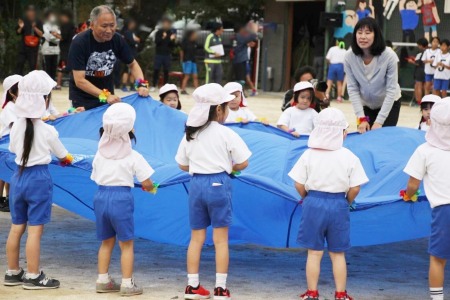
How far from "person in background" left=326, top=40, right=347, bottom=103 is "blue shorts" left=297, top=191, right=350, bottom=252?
16.1 metres

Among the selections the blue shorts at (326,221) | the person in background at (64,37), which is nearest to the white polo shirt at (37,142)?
the blue shorts at (326,221)

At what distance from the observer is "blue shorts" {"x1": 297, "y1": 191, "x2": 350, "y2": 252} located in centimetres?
543

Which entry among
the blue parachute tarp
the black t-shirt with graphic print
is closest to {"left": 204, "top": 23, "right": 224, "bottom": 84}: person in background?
the black t-shirt with graphic print

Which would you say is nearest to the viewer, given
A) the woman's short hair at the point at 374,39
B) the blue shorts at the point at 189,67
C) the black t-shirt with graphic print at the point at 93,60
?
the woman's short hair at the point at 374,39

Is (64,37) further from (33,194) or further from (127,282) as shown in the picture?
(127,282)

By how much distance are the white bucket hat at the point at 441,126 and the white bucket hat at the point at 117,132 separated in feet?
5.75

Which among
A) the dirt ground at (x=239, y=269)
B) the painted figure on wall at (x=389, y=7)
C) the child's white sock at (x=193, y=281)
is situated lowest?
the dirt ground at (x=239, y=269)

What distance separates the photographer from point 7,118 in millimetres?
7184

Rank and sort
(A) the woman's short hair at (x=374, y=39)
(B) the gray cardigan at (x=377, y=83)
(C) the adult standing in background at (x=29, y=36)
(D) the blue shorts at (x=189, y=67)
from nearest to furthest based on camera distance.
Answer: (A) the woman's short hair at (x=374, y=39) < (B) the gray cardigan at (x=377, y=83) < (C) the adult standing in background at (x=29, y=36) < (D) the blue shorts at (x=189, y=67)

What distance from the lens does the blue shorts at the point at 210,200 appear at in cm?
556

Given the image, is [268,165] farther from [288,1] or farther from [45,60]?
[288,1]

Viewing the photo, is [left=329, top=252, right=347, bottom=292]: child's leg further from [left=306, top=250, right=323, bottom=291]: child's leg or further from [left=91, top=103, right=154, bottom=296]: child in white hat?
[left=91, top=103, right=154, bottom=296]: child in white hat

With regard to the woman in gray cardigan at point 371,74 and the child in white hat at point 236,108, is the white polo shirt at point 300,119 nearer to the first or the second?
the child in white hat at point 236,108

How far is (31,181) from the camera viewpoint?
579cm
